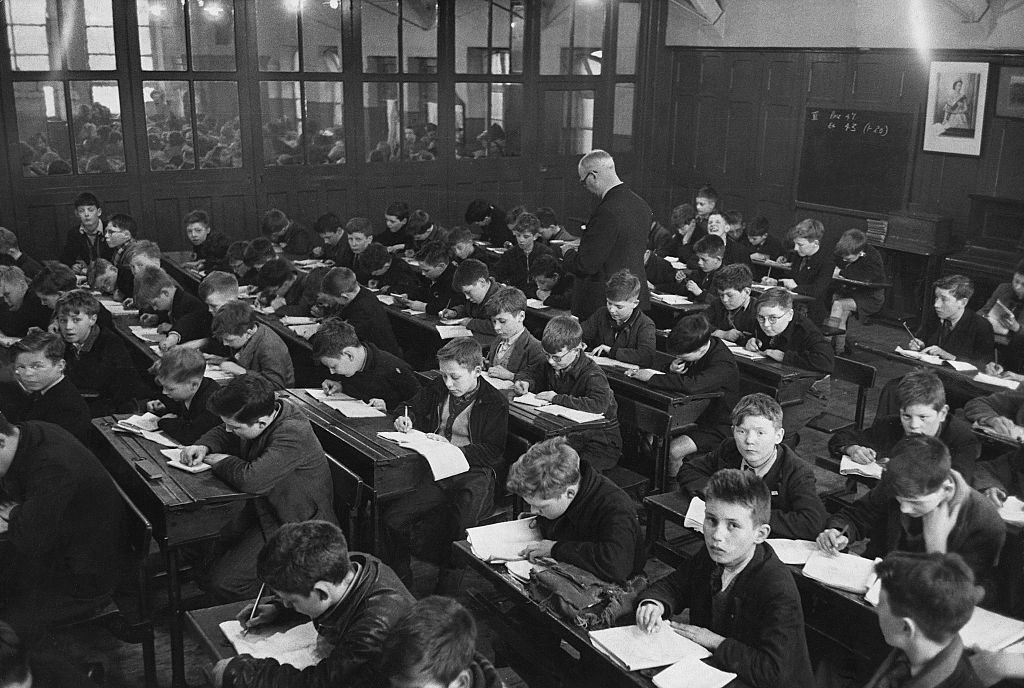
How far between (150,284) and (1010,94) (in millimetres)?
7587

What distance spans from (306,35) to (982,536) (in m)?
9.40

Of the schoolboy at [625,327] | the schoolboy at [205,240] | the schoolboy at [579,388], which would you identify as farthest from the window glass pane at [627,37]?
the schoolboy at [579,388]

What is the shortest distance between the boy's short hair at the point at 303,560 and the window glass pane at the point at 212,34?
864cm

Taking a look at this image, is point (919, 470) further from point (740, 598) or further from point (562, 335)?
point (562, 335)

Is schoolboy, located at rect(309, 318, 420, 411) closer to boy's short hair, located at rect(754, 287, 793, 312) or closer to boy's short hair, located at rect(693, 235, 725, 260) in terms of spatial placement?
boy's short hair, located at rect(754, 287, 793, 312)

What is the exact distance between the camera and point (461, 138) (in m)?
12.2

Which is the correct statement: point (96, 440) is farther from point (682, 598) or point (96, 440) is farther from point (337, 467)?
point (682, 598)

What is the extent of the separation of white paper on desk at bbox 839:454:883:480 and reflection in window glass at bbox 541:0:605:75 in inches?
357

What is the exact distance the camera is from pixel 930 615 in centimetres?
245

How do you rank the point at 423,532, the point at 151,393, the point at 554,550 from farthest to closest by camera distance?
1. the point at 151,393
2. the point at 423,532
3. the point at 554,550

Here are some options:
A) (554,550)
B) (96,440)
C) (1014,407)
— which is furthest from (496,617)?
(1014,407)

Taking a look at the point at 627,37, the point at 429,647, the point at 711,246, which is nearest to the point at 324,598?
the point at 429,647

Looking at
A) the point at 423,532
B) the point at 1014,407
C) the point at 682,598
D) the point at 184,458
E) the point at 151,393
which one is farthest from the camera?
the point at 151,393

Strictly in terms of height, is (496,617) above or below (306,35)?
below
